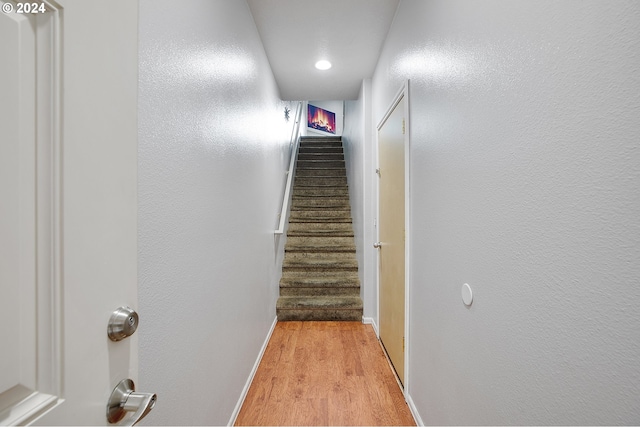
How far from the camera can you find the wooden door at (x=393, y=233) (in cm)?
187

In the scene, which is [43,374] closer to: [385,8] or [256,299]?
[256,299]

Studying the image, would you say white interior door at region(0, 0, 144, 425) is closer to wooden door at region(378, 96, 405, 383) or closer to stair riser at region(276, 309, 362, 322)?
wooden door at region(378, 96, 405, 383)

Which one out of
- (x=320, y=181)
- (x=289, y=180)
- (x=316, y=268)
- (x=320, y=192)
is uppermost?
(x=320, y=181)

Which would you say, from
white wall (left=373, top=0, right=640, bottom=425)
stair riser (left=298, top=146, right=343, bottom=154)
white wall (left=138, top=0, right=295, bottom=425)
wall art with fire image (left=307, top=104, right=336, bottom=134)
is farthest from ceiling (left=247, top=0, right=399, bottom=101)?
wall art with fire image (left=307, top=104, right=336, bottom=134)

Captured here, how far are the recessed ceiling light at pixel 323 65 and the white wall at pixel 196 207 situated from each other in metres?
0.80

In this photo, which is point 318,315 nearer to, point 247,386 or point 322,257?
point 322,257

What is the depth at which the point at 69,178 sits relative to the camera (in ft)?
1.27

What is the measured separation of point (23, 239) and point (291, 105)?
447cm

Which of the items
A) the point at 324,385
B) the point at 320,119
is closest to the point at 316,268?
the point at 324,385

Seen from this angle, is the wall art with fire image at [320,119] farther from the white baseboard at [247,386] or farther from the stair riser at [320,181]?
the white baseboard at [247,386]

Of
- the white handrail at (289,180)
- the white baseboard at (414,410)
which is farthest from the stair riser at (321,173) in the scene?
the white baseboard at (414,410)

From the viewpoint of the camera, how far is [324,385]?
191cm

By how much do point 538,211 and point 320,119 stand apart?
669cm

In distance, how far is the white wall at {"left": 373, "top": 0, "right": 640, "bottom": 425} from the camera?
1.67 ft
